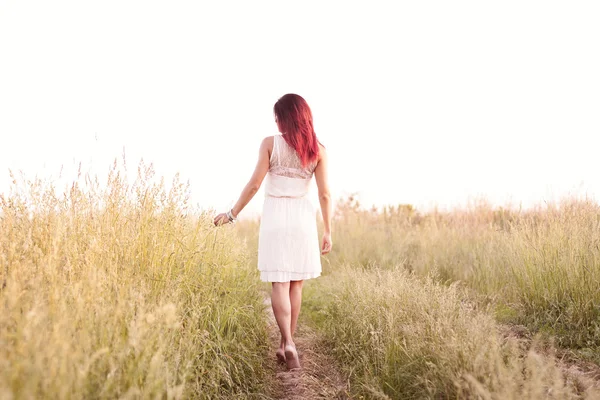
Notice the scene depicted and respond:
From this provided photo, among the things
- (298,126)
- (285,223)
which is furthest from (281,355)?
(298,126)

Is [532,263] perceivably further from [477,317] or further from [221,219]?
[221,219]

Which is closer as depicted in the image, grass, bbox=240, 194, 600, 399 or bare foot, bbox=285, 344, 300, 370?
grass, bbox=240, 194, 600, 399

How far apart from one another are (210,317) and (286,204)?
116 cm

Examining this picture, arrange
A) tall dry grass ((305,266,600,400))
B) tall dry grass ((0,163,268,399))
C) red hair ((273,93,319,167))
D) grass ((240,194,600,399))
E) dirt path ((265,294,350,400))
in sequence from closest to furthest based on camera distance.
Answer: tall dry grass ((0,163,268,399)) < tall dry grass ((305,266,600,400)) < grass ((240,194,600,399)) < dirt path ((265,294,350,400)) < red hair ((273,93,319,167))

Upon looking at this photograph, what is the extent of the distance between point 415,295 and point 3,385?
332cm

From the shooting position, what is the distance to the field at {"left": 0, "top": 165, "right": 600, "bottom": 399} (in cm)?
242

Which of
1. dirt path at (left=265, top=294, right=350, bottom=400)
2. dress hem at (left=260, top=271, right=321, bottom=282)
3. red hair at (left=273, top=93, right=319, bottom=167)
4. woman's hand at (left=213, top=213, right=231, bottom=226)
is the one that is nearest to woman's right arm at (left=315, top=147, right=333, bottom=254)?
red hair at (left=273, top=93, right=319, bottom=167)

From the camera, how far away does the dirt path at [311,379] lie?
3.84 m

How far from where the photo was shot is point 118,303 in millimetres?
2791

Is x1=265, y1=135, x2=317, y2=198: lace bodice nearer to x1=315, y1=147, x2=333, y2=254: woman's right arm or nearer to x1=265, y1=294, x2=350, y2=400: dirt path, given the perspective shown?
x1=315, y1=147, x2=333, y2=254: woman's right arm

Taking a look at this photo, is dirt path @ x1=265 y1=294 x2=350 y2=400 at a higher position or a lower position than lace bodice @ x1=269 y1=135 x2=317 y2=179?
lower

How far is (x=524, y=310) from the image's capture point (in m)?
5.40

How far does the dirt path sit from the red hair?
5.65 feet

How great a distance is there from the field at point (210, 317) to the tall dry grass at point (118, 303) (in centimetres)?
1
